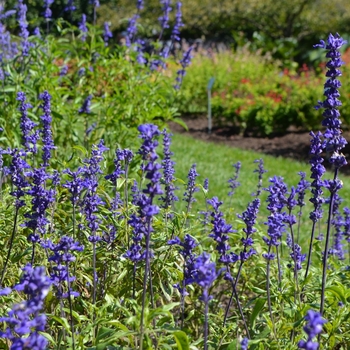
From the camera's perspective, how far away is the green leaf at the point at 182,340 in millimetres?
2008

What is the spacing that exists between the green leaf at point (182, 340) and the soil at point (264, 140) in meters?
7.98

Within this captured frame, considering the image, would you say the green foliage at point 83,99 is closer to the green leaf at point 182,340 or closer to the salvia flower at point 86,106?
the salvia flower at point 86,106

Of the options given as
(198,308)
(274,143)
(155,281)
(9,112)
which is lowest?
(274,143)

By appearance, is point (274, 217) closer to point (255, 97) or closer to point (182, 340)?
point (182, 340)

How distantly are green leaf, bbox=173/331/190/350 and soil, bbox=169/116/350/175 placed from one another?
798cm

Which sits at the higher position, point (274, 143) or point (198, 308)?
point (198, 308)

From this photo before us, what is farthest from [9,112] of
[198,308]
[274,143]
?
[274,143]

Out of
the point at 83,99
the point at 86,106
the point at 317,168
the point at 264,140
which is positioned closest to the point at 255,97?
the point at 264,140

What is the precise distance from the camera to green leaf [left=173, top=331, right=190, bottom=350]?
2008 mm

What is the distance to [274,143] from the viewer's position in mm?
11297

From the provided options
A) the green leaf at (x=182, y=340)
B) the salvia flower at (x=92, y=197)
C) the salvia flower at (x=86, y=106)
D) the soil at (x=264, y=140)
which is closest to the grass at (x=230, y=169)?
the soil at (x=264, y=140)

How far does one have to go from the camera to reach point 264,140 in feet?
38.0

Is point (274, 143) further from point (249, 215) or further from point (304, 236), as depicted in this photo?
point (249, 215)

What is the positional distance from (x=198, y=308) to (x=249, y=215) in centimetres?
131
